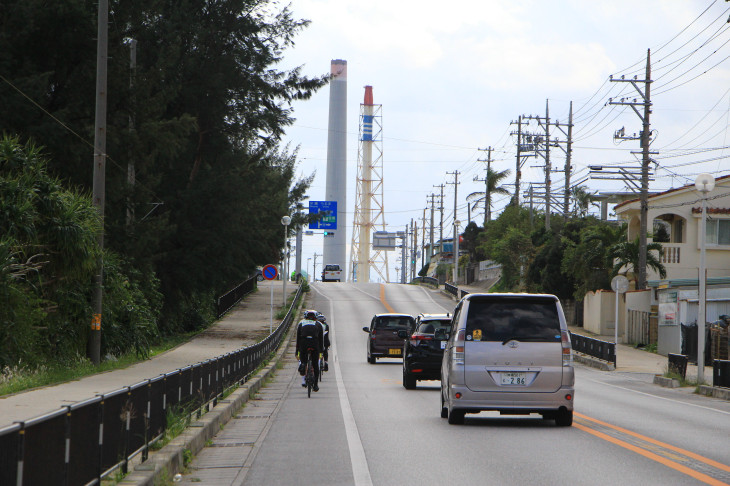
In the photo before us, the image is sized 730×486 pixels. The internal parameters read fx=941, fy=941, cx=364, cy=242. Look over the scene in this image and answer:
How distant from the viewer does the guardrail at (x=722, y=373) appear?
78.7 feet

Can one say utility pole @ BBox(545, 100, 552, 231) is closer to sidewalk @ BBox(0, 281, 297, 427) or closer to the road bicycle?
sidewalk @ BBox(0, 281, 297, 427)

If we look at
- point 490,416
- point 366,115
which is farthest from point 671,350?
point 366,115

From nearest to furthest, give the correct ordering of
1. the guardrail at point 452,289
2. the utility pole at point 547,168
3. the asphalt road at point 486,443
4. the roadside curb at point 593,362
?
the asphalt road at point 486,443, the roadside curb at point 593,362, the utility pole at point 547,168, the guardrail at point 452,289

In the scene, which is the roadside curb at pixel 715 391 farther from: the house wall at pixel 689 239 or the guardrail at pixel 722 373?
the house wall at pixel 689 239

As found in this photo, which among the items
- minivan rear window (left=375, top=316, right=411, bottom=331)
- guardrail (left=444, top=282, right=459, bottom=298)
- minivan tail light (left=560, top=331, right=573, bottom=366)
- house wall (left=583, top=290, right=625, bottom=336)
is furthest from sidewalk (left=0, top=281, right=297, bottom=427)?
house wall (left=583, top=290, right=625, bottom=336)

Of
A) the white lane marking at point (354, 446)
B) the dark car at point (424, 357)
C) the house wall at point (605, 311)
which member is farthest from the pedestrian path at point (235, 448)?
the house wall at point (605, 311)

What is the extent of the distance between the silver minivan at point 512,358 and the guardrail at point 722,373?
1126cm

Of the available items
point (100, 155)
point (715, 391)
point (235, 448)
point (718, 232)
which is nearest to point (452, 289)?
point (718, 232)

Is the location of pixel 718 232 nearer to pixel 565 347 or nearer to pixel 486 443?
pixel 565 347

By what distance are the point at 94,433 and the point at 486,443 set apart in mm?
6261

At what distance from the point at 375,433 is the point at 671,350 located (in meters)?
29.2

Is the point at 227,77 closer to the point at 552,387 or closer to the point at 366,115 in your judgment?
the point at 552,387

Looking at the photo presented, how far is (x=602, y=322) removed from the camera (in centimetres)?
5069

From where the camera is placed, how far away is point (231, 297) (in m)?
61.1
